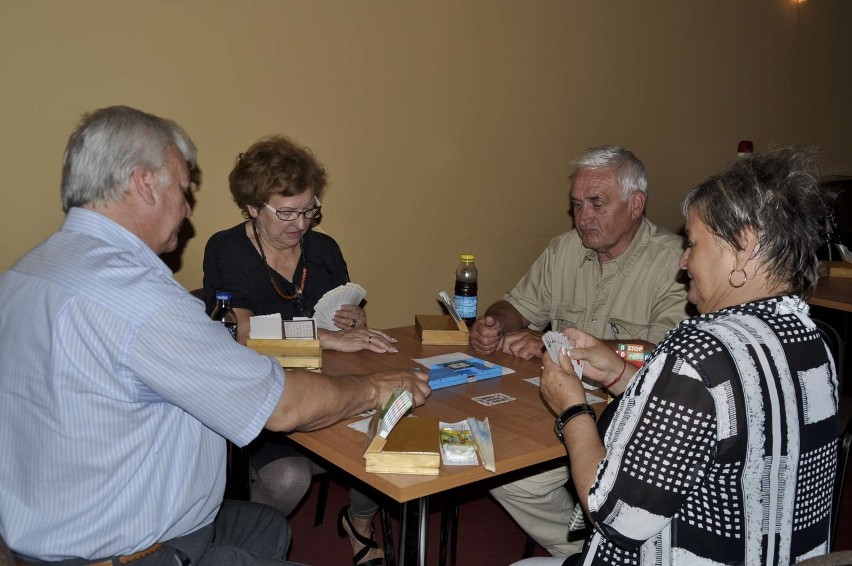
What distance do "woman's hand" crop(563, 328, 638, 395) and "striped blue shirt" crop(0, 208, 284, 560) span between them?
1.02 metres

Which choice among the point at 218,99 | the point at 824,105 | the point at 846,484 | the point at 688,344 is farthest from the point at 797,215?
the point at 824,105

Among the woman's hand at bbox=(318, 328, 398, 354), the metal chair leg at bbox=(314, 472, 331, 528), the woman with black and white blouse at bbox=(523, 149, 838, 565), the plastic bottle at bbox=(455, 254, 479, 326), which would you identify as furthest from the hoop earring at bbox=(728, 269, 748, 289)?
the metal chair leg at bbox=(314, 472, 331, 528)

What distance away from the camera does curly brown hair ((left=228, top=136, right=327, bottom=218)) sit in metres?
3.10

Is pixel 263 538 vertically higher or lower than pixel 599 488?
lower

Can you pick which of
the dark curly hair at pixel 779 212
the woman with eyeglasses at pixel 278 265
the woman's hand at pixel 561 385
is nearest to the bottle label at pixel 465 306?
the woman with eyeglasses at pixel 278 265

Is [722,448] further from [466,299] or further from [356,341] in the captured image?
[466,299]

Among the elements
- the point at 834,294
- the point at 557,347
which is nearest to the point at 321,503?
the point at 557,347

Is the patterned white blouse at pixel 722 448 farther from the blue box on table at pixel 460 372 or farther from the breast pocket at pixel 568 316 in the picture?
the breast pocket at pixel 568 316

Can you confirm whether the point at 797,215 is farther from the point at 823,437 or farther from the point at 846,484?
the point at 846,484

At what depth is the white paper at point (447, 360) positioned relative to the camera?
266cm

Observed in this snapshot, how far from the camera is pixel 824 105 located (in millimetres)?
6820

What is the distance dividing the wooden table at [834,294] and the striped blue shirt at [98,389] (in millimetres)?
3121

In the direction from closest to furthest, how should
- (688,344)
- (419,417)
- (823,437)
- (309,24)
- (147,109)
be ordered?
(688,344), (823,437), (419,417), (147,109), (309,24)

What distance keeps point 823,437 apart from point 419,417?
0.97m
